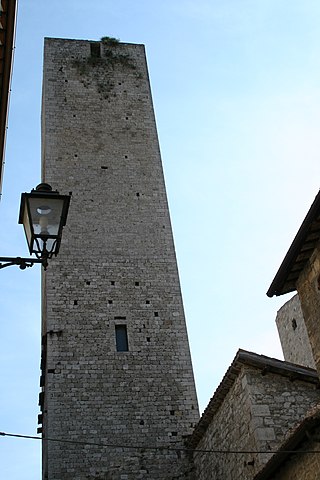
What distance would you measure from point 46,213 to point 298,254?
3282 mm

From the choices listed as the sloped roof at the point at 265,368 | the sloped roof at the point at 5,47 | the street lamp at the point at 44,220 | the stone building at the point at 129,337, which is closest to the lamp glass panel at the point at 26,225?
the street lamp at the point at 44,220

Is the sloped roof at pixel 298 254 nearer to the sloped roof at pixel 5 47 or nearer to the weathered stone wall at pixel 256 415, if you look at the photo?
the weathered stone wall at pixel 256 415

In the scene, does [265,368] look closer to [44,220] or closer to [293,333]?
[44,220]

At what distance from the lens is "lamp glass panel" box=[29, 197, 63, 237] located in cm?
509

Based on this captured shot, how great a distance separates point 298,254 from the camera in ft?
23.9

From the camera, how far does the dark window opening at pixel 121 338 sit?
14.8 m

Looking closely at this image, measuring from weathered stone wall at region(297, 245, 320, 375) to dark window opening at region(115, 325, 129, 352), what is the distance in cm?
773

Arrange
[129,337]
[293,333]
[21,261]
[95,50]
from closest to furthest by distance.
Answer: [21,261] → [129,337] → [293,333] → [95,50]

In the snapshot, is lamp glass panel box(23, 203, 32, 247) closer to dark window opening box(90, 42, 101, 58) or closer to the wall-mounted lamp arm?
the wall-mounted lamp arm

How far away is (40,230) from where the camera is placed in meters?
5.08

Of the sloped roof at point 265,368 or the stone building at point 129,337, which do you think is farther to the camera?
the sloped roof at point 265,368

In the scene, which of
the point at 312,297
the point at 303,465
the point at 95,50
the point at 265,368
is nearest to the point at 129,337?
the point at 265,368

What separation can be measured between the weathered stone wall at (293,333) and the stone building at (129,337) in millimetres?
72

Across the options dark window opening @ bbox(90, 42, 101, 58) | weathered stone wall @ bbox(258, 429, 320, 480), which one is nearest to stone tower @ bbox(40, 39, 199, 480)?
dark window opening @ bbox(90, 42, 101, 58)
